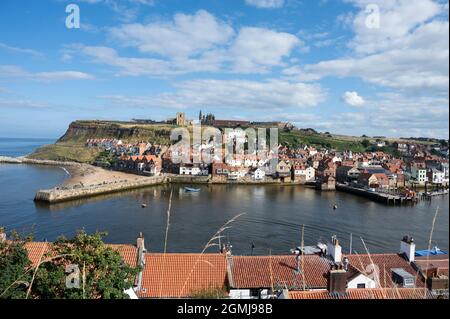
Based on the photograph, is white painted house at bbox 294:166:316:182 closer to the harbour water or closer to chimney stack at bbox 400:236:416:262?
the harbour water

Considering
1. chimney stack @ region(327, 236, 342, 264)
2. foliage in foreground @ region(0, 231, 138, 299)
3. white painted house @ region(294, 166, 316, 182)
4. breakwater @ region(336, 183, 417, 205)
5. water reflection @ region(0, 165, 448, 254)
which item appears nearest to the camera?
foliage in foreground @ region(0, 231, 138, 299)

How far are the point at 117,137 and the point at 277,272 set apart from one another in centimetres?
8595

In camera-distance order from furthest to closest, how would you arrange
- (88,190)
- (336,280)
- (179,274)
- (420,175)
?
(420,175) → (88,190) → (179,274) → (336,280)

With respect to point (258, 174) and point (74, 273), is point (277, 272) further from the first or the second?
point (258, 174)

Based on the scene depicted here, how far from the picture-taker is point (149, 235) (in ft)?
64.7

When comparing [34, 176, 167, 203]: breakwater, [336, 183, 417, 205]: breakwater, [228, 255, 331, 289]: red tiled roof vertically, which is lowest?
[336, 183, 417, 205]: breakwater

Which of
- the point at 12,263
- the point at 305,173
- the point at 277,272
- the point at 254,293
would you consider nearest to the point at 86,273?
the point at 12,263

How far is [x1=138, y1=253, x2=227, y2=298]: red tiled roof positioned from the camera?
7766mm

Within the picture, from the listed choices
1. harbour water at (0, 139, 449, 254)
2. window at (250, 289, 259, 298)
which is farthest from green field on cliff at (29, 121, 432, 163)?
window at (250, 289, 259, 298)

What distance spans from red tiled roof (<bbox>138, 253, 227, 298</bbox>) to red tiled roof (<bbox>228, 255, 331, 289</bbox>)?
1.03 ft

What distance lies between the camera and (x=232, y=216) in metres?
25.8

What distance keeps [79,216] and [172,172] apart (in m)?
25.6
